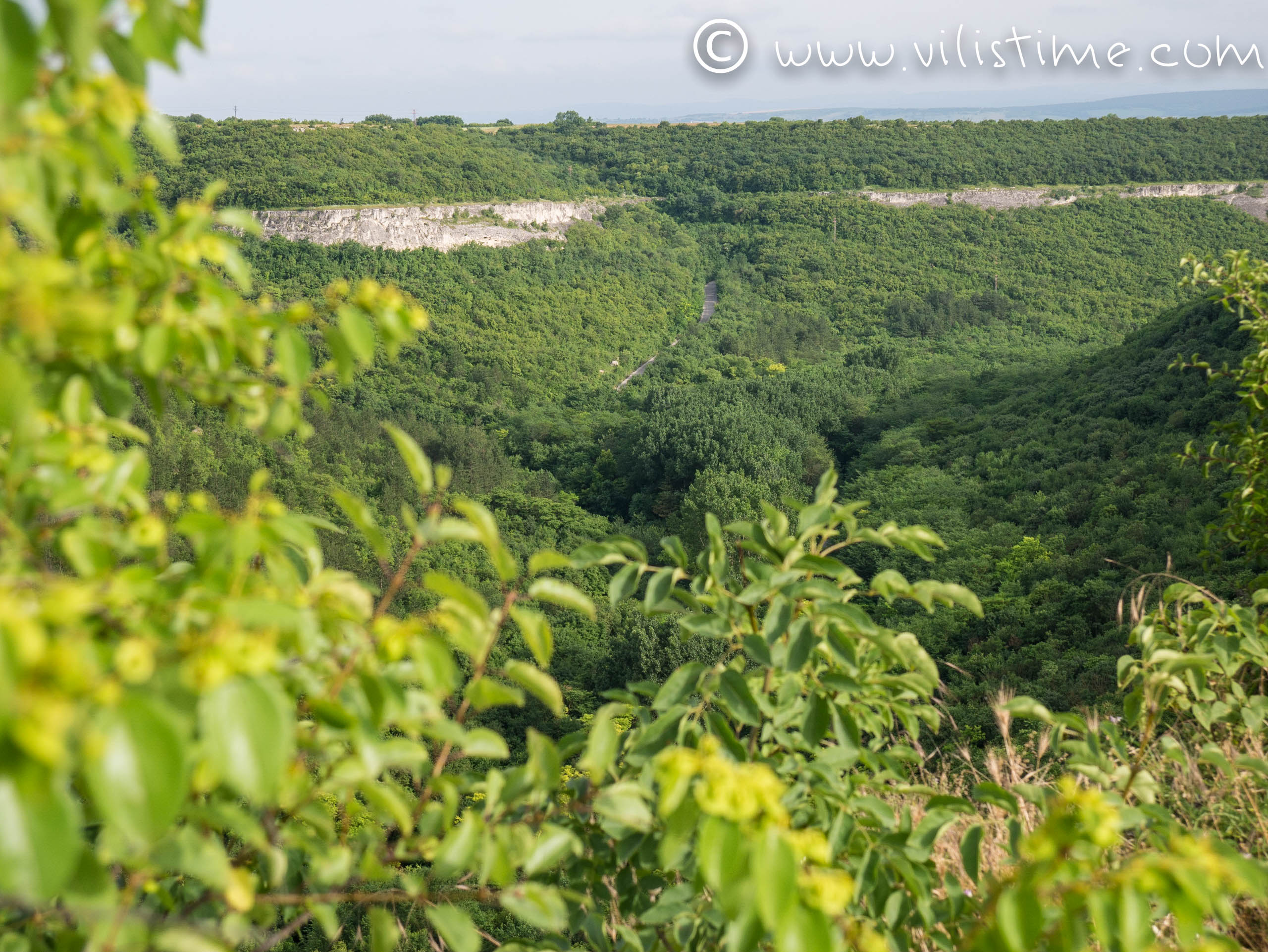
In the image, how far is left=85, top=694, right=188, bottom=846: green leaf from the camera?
0.77m

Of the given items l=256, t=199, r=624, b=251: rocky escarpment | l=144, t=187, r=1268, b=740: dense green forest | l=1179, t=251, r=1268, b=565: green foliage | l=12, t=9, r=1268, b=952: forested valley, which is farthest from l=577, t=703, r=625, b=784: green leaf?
l=256, t=199, r=624, b=251: rocky escarpment

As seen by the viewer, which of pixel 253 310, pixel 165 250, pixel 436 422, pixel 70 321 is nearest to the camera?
pixel 70 321

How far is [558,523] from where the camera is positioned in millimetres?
38469

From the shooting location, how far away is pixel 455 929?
4.85 feet

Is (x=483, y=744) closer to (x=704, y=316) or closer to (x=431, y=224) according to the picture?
(x=431, y=224)

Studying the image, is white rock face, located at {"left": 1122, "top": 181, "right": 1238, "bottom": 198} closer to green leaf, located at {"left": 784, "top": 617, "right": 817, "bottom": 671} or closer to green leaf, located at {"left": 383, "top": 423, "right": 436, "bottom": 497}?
green leaf, located at {"left": 784, "top": 617, "right": 817, "bottom": 671}

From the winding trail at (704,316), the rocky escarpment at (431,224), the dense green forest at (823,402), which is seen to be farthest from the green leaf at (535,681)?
the winding trail at (704,316)

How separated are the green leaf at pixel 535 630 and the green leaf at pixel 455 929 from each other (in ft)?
1.61

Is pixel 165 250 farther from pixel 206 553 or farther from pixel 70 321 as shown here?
pixel 70 321

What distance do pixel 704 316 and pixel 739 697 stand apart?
6760 centimetres

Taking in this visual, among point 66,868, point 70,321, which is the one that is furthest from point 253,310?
point 66,868

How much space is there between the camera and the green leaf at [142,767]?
77 centimetres

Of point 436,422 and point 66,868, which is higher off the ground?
point 66,868

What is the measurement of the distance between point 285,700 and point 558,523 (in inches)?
1486
